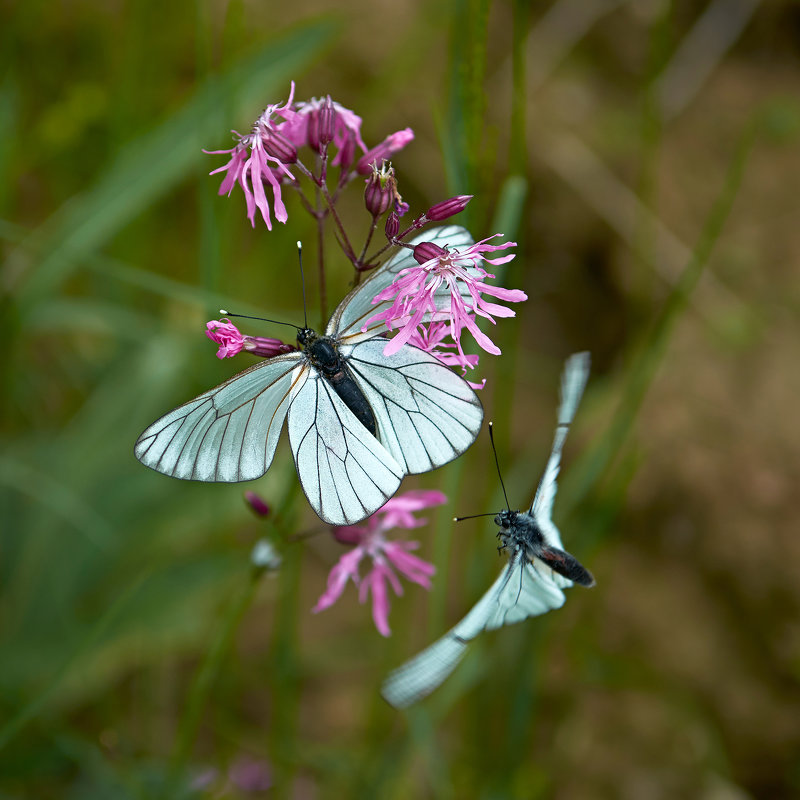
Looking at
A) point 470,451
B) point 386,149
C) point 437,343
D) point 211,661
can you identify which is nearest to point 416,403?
point 437,343

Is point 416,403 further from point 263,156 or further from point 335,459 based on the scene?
point 263,156

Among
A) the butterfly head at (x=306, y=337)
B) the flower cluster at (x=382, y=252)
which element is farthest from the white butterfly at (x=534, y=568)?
the butterfly head at (x=306, y=337)

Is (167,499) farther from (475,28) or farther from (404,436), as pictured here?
(475,28)

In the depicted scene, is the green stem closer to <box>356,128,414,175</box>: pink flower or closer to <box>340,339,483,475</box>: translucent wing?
<box>340,339,483,475</box>: translucent wing

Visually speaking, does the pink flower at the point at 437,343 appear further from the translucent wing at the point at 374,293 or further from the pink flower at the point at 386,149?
the pink flower at the point at 386,149

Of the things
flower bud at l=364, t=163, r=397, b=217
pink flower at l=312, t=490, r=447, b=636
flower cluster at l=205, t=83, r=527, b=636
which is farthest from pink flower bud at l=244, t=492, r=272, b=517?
flower bud at l=364, t=163, r=397, b=217

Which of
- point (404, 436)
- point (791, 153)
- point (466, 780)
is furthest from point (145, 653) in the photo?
point (791, 153)
